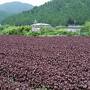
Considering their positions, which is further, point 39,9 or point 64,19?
point 39,9

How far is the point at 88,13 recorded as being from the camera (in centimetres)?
8900

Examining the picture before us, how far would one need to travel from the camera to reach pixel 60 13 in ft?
319

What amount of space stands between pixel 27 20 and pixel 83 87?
98319 millimetres

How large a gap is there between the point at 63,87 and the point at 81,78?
1.11 m

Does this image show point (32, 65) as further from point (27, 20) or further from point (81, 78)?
point (27, 20)

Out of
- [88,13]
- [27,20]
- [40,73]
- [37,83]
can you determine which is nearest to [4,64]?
[40,73]

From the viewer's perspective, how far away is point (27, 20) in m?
106

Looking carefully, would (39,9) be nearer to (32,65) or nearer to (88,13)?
(88,13)

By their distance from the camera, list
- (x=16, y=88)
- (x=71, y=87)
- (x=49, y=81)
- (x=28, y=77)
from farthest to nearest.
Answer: (x=28, y=77) → (x=49, y=81) → (x=71, y=87) → (x=16, y=88)

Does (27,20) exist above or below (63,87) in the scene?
below

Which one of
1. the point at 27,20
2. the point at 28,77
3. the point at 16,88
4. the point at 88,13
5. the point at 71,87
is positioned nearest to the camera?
the point at 16,88

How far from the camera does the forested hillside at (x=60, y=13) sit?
Result: 298 feet

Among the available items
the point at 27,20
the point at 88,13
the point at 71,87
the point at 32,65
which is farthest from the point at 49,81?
the point at 27,20

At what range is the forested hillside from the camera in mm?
90975
